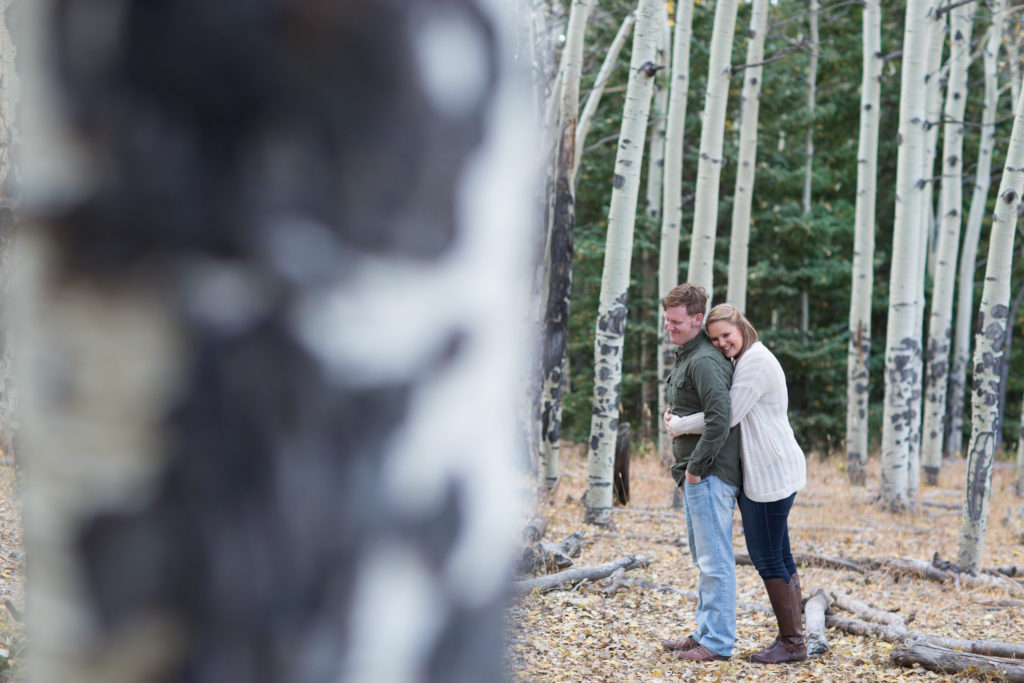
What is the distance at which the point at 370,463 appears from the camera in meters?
0.26

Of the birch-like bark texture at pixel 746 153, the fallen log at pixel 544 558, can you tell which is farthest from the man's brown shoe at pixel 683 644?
the birch-like bark texture at pixel 746 153

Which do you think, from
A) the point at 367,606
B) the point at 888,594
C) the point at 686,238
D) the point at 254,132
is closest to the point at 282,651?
the point at 367,606

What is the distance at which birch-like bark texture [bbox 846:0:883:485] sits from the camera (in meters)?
11.9

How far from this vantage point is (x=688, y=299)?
4.52 m

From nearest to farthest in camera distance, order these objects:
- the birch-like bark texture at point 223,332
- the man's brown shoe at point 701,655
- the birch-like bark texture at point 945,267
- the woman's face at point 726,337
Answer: the birch-like bark texture at point 223,332, the woman's face at point 726,337, the man's brown shoe at point 701,655, the birch-like bark texture at point 945,267


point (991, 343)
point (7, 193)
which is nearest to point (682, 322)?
point (991, 343)

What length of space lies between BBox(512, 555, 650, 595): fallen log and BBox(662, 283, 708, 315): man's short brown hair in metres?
2.12

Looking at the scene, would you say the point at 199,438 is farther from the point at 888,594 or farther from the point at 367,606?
the point at 888,594

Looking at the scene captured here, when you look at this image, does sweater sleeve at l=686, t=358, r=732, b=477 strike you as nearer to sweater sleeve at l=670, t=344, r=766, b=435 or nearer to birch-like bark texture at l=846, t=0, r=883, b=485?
sweater sleeve at l=670, t=344, r=766, b=435

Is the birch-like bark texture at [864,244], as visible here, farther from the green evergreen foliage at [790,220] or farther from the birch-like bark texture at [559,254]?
the birch-like bark texture at [559,254]

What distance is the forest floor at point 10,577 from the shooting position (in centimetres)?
311

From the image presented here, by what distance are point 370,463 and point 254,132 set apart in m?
0.10

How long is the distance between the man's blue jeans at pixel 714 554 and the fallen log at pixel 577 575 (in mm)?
1224

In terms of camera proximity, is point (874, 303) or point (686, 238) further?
point (874, 303)
